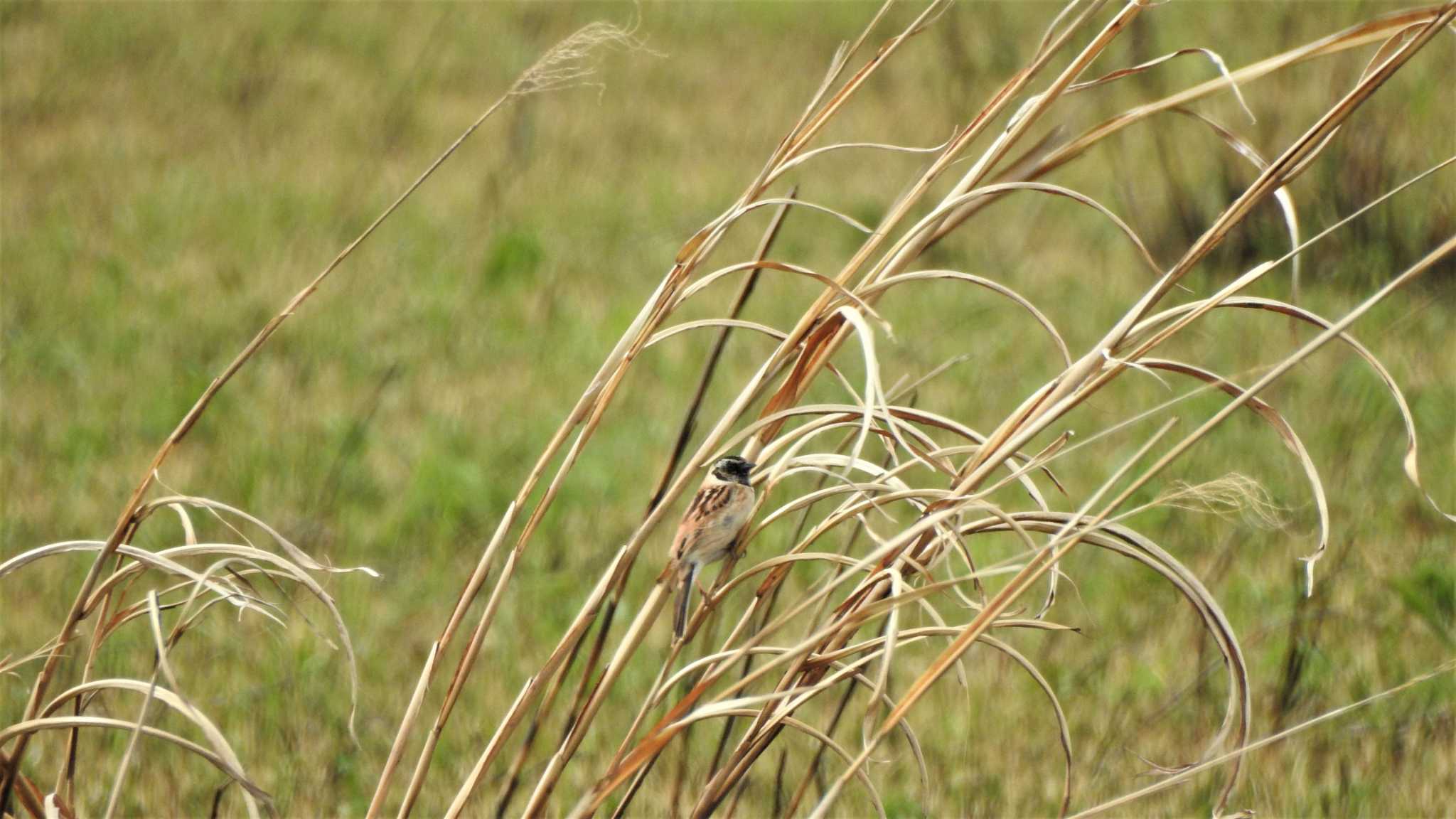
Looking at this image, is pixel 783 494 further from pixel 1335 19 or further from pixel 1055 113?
pixel 1335 19

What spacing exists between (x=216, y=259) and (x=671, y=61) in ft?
12.4

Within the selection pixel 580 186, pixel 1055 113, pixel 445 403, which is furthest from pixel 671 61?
pixel 445 403

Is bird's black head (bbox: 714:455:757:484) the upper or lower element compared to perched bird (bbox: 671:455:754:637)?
upper

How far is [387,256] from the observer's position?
596 centimetres

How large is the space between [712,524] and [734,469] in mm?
125

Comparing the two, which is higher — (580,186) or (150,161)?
(580,186)

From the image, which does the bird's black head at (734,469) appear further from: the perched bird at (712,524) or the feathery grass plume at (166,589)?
the feathery grass plume at (166,589)

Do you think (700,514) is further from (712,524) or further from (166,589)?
(166,589)

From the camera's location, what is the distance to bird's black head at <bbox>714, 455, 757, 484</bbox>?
165 centimetres

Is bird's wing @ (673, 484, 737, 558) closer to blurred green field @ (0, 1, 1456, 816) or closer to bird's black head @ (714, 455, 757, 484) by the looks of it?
bird's black head @ (714, 455, 757, 484)

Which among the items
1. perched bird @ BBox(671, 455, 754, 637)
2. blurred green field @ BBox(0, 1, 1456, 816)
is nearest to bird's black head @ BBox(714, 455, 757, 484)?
perched bird @ BBox(671, 455, 754, 637)

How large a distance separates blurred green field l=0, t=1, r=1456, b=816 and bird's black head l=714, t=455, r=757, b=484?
0.44 metres

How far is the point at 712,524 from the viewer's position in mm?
1811

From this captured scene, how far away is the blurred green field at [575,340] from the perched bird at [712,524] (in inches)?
16.7
